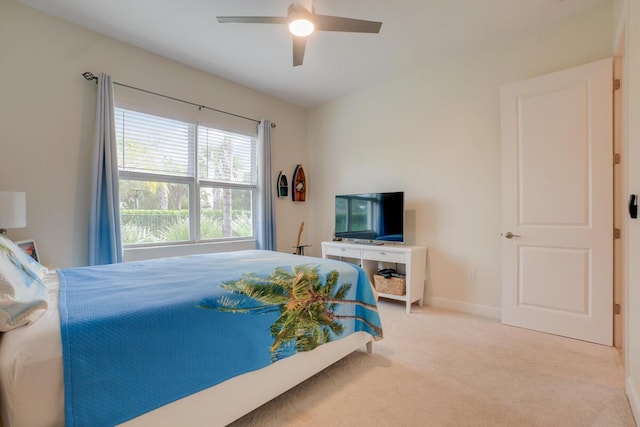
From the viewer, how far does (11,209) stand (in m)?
2.04

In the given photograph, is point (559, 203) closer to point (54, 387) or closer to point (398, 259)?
point (398, 259)

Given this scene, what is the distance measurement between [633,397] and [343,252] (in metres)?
2.73

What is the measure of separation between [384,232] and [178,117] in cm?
282

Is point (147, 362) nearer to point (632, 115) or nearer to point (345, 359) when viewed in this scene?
point (345, 359)

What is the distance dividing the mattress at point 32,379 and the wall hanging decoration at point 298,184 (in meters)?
3.77

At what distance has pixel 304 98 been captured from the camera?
4.52 meters

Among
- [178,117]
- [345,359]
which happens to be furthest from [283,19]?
[345,359]

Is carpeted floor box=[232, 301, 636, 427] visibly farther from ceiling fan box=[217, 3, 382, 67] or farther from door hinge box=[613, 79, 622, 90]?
ceiling fan box=[217, 3, 382, 67]

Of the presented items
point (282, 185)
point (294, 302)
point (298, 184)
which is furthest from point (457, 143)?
point (294, 302)

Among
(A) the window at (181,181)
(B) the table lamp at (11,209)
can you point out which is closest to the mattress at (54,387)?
(B) the table lamp at (11,209)

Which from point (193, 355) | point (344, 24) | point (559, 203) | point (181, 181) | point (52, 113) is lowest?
point (193, 355)

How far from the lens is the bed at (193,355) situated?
0.93m

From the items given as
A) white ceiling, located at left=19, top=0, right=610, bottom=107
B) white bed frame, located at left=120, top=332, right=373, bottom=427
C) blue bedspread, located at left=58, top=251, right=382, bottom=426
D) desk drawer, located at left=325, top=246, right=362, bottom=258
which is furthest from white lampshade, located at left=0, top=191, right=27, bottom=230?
desk drawer, located at left=325, top=246, right=362, bottom=258

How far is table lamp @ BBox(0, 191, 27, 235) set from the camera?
1.99 m
